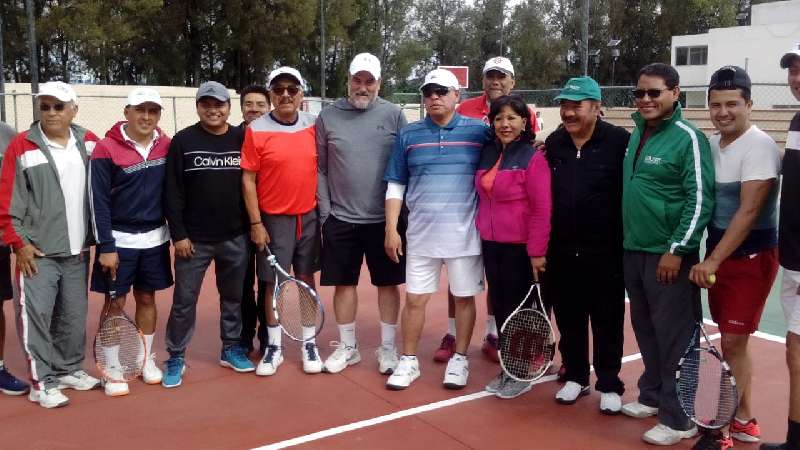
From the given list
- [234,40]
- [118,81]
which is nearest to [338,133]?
[234,40]

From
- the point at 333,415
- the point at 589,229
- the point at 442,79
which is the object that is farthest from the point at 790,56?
the point at 333,415

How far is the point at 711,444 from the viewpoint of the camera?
4.05 metres

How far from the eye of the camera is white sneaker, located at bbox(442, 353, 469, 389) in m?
5.14

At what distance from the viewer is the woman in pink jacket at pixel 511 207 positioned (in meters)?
4.66

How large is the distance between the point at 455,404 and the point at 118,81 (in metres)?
42.9

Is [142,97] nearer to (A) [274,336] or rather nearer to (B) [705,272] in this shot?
(A) [274,336]

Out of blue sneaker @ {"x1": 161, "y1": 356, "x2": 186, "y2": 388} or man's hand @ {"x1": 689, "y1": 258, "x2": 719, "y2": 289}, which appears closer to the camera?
man's hand @ {"x1": 689, "y1": 258, "x2": 719, "y2": 289}

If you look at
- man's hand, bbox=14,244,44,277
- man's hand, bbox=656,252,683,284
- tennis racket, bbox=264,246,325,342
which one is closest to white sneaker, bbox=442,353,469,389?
tennis racket, bbox=264,246,325,342

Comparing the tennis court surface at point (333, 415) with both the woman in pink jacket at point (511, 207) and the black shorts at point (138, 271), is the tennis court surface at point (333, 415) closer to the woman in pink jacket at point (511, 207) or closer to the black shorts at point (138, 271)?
the woman in pink jacket at point (511, 207)

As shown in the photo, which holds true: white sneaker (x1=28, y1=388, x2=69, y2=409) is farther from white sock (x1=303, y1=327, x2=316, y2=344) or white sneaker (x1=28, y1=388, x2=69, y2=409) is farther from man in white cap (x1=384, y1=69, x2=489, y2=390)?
man in white cap (x1=384, y1=69, x2=489, y2=390)

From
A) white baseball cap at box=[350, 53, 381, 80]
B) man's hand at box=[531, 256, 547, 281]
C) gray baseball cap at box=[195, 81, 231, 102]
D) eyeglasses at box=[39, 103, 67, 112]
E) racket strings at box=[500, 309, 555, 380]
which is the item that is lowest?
racket strings at box=[500, 309, 555, 380]

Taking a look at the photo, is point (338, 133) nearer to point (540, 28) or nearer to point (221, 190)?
point (221, 190)

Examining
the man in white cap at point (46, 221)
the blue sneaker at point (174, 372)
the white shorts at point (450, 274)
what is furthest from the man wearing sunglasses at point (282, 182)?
the man in white cap at point (46, 221)

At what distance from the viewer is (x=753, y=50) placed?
3528 centimetres
